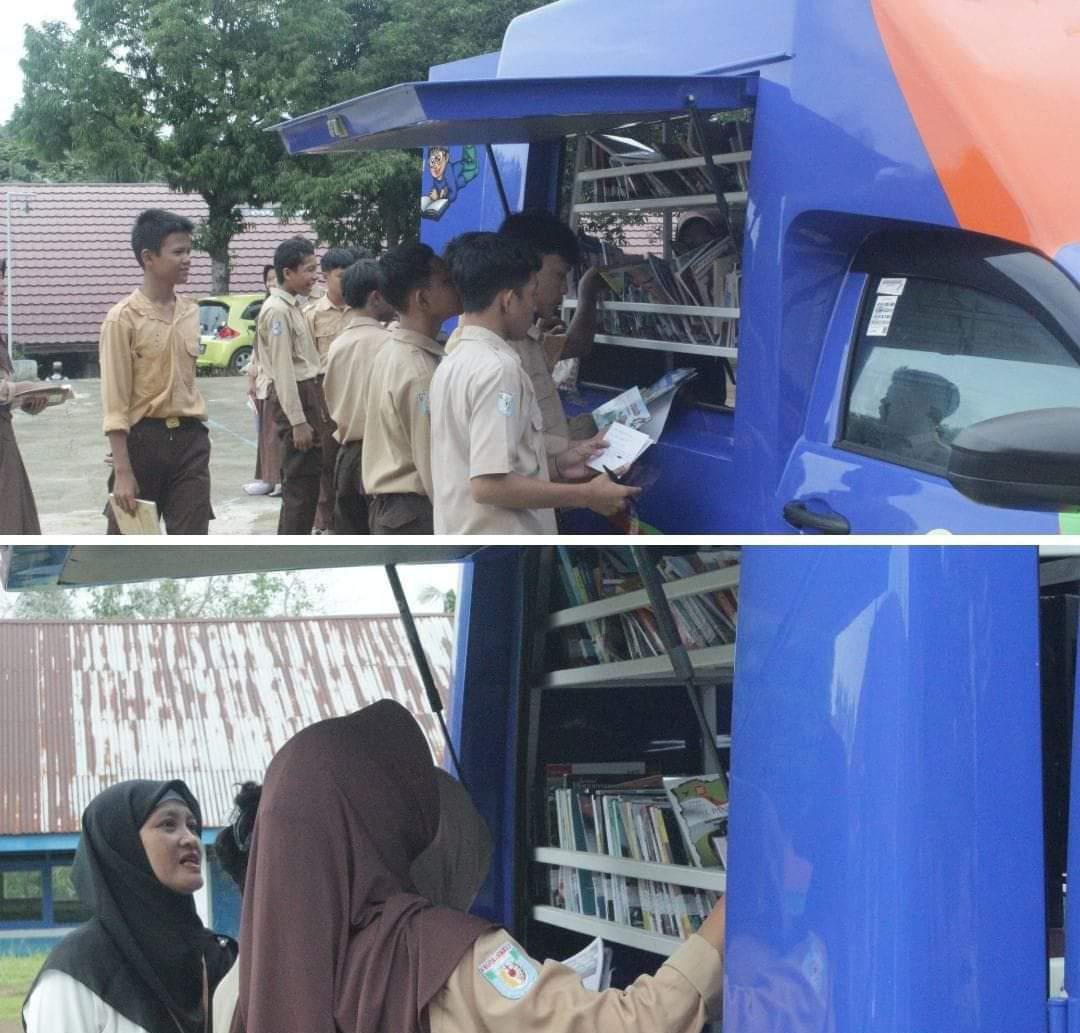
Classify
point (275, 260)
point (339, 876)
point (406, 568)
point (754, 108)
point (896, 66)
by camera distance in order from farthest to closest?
point (275, 260)
point (754, 108)
point (896, 66)
point (406, 568)
point (339, 876)

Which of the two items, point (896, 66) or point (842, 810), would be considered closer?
point (842, 810)

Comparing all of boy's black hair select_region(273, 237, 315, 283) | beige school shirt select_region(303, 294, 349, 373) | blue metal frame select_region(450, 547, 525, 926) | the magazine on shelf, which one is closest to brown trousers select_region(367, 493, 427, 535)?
blue metal frame select_region(450, 547, 525, 926)

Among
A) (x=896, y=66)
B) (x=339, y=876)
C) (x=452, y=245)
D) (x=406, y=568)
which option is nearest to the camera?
(x=339, y=876)

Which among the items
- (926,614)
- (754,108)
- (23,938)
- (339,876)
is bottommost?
(23,938)

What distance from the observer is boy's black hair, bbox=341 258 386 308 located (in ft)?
20.5

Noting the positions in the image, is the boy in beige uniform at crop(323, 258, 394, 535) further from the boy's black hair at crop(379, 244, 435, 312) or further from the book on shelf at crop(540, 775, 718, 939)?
the book on shelf at crop(540, 775, 718, 939)

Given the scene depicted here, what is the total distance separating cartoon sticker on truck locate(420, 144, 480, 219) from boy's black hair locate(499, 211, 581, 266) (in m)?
0.99

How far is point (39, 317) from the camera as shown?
13766 millimetres

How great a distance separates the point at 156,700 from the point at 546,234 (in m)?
2.51

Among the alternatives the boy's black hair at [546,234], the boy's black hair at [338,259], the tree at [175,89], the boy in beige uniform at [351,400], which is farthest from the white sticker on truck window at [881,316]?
the boy's black hair at [338,259]

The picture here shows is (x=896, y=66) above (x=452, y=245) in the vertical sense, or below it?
above

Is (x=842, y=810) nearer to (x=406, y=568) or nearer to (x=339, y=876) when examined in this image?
(x=339, y=876)

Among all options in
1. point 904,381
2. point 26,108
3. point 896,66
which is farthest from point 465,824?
point 26,108

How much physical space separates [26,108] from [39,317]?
5729 millimetres
